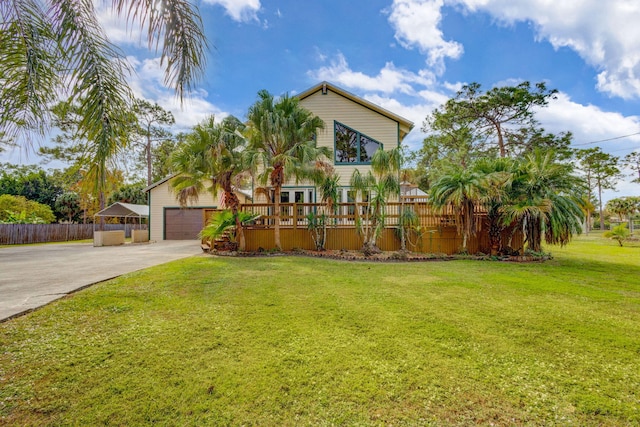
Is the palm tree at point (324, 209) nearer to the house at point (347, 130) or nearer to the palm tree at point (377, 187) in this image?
the palm tree at point (377, 187)

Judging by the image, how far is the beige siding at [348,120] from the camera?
13195mm

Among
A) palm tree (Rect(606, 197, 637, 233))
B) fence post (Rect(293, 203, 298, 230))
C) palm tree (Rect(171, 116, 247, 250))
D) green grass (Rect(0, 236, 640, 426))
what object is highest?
palm tree (Rect(171, 116, 247, 250))

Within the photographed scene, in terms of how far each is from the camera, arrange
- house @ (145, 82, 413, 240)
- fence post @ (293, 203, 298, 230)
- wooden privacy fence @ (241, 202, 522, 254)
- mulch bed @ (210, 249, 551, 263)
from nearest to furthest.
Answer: mulch bed @ (210, 249, 551, 263)
wooden privacy fence @ (241, 202, 522, 254)
fence post @ (293, 203, 298, 230)
house @ (145, 82, 413, 240)

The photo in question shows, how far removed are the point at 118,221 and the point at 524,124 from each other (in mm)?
35620

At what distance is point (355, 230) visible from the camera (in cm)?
1022

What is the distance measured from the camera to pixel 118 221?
27.8 metres

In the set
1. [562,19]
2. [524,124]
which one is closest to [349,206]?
[562,19]

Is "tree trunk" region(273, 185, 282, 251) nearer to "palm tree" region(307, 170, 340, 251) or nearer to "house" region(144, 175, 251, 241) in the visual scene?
"palm tree" region(307, 170, 340, 251)

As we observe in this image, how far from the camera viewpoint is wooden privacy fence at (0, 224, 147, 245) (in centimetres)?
1702

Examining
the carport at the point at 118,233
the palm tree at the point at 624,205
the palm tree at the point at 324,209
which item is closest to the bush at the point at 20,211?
the carport at the point at 118,233

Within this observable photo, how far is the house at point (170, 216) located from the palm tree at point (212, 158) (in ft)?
25.4

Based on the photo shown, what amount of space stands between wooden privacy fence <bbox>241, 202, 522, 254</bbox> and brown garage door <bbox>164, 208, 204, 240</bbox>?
839cm

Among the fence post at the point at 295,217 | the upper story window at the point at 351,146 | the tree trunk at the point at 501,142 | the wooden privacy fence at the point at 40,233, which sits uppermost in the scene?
the tree trunk at the point at 501,142

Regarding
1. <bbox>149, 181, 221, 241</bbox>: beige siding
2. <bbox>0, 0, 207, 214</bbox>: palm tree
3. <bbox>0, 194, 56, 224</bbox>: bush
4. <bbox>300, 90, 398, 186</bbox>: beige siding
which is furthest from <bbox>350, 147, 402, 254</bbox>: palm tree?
<bbox>0, 194, 56, 224</bbox>: bush
